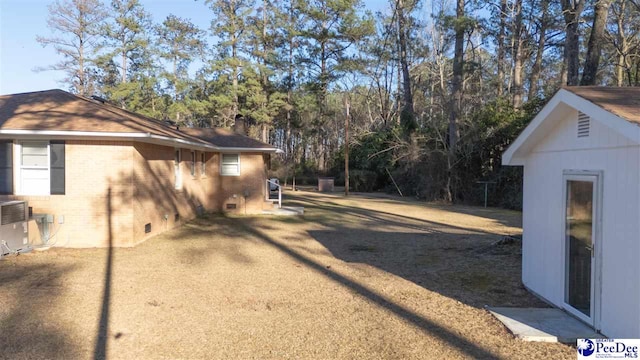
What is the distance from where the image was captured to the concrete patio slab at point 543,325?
16.2 ft

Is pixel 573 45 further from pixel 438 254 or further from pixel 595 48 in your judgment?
pixel 438 254

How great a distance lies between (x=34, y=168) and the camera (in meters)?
10.5

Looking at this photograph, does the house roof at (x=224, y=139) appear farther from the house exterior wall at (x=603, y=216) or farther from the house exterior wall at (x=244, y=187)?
the house exterior wall at (x=603, y=216)

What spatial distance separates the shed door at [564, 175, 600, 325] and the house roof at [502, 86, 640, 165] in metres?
0.77

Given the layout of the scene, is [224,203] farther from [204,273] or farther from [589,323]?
[589,323]

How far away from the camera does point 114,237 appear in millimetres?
10609

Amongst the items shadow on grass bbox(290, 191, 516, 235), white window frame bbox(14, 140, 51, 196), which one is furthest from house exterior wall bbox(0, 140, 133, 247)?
shadow on grass bbox(290, 191, 516, 235)

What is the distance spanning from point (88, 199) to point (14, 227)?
155cm

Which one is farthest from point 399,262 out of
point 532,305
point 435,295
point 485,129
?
point 485,129

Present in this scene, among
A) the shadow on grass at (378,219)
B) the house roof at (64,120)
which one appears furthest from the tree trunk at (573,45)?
the house roof at (64,120)

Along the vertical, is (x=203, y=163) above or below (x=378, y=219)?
above

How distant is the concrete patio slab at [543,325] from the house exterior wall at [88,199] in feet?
27.9

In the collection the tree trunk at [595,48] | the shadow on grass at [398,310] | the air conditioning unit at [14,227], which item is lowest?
the shadow on grass at [398,310]

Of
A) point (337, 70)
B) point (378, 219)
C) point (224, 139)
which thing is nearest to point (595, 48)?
point (378, 219)
